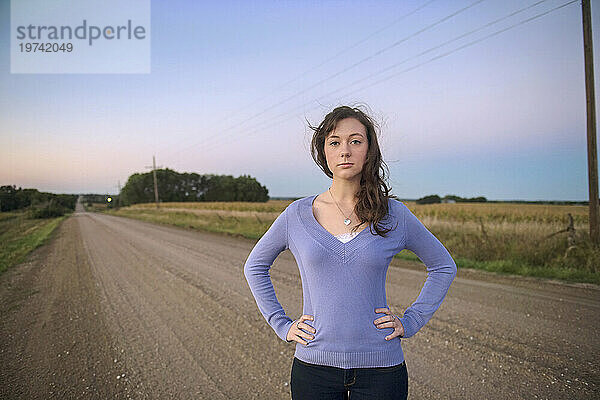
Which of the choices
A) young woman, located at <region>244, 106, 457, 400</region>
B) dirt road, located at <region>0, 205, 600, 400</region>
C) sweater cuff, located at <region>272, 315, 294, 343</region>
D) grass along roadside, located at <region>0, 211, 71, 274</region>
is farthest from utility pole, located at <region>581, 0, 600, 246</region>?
grass along roadside, located at <region>0, 211, 71, 274</region>

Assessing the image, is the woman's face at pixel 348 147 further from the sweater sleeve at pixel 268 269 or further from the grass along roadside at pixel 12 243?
the grass along roadside at pixel 12 243

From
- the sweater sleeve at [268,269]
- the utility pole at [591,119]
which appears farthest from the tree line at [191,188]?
the sweater sleeve at [268,269]

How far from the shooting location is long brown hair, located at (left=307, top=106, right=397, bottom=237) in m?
1.64

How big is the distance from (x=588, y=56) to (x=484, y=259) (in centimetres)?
531

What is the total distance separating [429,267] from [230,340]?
10.4ft

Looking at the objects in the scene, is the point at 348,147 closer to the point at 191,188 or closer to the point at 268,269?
the point at 268,269

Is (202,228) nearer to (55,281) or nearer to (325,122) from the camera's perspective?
(55,281)

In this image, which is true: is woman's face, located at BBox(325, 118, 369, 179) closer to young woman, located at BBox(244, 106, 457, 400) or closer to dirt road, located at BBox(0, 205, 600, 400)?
young woman, located at BBox(244, 106, 457, 400)

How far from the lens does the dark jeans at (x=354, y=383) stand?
151 cm

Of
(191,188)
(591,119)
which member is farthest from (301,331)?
(191,188)

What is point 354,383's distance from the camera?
59.9 inches

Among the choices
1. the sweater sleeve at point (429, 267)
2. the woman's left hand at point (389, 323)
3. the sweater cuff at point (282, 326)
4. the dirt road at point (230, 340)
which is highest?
the sweater sleeve at point (429, 267)

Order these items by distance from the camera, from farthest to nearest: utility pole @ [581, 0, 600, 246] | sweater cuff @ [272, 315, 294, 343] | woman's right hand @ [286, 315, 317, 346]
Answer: utility pole @ [581, 0, 600, 246]
sweater cuff @ [272, 315, 294, 343]
woman's right hand @ [286, 315, 317, 346]

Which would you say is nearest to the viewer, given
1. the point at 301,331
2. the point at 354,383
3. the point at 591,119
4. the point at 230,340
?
the point at 354,383
